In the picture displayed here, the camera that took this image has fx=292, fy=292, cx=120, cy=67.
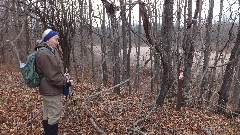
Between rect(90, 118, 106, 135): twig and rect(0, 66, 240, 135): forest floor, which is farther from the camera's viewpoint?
rect(0, 66, 240, 135): forest floor

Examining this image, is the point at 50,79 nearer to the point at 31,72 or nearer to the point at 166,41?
the point at 31,72

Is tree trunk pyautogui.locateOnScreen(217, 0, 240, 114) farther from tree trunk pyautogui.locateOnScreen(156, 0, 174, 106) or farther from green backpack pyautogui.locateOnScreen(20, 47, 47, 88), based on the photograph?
green backpack pyautogui.locateOnScreen(20, 47, 47, 88)

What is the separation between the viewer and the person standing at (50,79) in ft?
14.7

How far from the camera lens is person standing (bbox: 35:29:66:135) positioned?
14.7 ft

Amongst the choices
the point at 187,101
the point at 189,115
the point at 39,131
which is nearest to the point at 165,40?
the point at 189,115

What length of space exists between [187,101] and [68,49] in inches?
210

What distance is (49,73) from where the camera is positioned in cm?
448

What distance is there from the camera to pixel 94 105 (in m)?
7.80

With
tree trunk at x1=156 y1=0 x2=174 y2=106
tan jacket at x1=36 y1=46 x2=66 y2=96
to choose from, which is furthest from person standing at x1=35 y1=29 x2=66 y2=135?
tree trunk at x1=156 y1=0 x2=174 y2=106

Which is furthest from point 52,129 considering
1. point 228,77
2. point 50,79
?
point 228,77

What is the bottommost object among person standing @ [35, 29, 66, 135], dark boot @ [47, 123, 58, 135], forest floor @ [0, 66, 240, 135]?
forest floor @ [0, 66, 240, 135]

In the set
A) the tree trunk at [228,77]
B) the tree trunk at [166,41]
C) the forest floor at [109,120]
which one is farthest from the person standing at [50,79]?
the tree trunk at [228,77]

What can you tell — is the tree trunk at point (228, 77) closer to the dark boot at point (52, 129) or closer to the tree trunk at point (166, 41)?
the tree trunk at point (166, 41)

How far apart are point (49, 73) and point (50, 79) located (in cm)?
10
